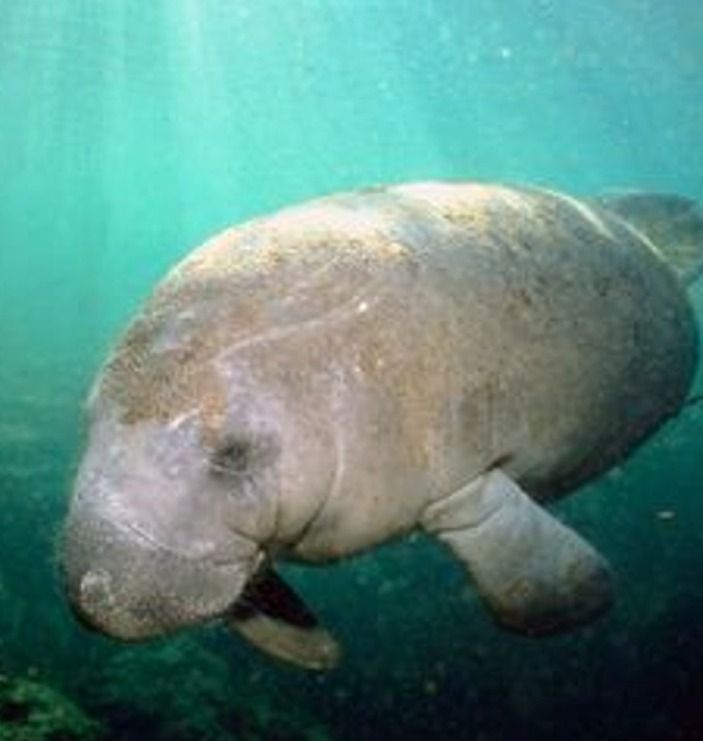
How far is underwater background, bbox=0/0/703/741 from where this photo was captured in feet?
28.4

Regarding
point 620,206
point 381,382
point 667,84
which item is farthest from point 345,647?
point 667,84

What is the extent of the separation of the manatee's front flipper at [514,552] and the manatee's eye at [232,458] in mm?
1003

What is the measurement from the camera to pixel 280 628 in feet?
13.6

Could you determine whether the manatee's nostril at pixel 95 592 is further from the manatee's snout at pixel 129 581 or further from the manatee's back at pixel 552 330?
the manatee's back at pixel 552 330

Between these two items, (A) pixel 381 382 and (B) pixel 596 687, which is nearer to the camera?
(A) pixel 381 382

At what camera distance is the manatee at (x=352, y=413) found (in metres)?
3.16

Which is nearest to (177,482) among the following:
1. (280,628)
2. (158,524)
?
(158,524)

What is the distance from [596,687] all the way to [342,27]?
29.3m

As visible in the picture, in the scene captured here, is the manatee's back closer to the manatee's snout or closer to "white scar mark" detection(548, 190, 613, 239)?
"white scar mark" detection(548, 190, 613, 239)

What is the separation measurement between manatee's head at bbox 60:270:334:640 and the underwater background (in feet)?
1.14

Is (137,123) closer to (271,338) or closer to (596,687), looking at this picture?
(596,687)

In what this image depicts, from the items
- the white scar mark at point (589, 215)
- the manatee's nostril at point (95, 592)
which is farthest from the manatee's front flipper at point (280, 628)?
the white scar mark at point (589, 215)

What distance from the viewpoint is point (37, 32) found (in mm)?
32750

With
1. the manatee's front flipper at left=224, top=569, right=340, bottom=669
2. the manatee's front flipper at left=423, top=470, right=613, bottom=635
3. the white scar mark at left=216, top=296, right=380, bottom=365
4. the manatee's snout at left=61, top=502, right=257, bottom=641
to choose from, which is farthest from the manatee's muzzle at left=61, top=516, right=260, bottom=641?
the manatee's front flipper at left=423, top=470, right=613, bottom=635
